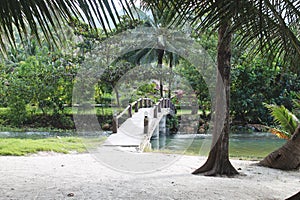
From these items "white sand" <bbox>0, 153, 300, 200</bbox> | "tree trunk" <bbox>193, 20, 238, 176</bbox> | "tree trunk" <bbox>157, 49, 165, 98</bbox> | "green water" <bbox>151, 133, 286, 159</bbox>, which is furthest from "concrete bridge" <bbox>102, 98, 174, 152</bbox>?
"tree trunk" <bbox>157, 49, 165, 98</bbox>

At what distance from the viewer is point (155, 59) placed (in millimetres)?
19656

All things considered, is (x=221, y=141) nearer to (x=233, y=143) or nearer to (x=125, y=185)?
(x=125, y=185)

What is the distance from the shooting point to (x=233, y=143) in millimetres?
14109

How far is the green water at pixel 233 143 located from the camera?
1231 centimetres

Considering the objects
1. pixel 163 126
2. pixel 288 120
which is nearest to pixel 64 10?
pixel 288 120

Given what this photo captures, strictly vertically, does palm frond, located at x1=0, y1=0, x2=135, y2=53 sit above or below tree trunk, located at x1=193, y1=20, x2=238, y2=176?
above

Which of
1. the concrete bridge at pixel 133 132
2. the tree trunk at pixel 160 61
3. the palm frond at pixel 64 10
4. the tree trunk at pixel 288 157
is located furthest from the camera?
the tree trunk at pixel 160 61

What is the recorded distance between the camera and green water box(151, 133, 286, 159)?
40.4 feet

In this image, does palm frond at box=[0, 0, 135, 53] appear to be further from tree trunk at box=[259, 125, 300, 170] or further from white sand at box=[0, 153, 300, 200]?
tree trunk at box=[259, 125, 300, 170]

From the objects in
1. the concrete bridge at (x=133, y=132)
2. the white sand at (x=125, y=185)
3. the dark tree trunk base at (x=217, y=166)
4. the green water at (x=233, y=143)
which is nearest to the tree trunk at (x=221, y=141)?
the dark tree trunk base at (x=217, y=166)

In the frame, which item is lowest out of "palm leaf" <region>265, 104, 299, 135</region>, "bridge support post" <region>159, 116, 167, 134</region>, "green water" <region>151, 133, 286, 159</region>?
"green water" <region>151, 133, 286, 159</region>

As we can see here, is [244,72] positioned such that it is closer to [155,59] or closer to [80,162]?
[155,59]

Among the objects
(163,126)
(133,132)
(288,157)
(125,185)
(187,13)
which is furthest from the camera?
(163,126)

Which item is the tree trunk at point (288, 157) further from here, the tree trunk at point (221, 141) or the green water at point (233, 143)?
the green water at point (233, 143)
